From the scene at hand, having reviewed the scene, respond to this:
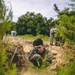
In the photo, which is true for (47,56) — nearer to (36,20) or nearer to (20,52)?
(20,52)

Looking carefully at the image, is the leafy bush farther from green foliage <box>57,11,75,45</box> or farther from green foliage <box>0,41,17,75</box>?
green foliage <box>0,41,17,75</box>

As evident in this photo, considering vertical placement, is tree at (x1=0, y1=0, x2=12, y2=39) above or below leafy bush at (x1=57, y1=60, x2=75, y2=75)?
above

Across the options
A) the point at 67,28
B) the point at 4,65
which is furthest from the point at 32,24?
the point at 4,65

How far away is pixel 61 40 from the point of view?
20.0ft

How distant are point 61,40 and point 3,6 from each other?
5.79ft

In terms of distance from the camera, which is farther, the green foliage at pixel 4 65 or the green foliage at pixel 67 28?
the green foliage at pixel 67 28

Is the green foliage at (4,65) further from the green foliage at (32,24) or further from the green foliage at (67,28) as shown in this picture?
the green foliage at (32,24)

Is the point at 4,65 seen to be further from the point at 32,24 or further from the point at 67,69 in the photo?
the point at 32,24

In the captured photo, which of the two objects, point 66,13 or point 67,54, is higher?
point 66,13

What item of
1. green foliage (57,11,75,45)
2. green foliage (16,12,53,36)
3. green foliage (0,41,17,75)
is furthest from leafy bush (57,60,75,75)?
green foliage (16,12,53,36)

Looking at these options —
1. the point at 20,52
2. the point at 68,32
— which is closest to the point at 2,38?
the point at 68,32

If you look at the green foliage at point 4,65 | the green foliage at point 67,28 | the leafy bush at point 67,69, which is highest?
the green foliage at point 67,28

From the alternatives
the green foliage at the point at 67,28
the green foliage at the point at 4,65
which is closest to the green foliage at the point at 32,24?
the green foliage at the point at 67,28

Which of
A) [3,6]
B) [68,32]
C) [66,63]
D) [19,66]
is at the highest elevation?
[3,6]
